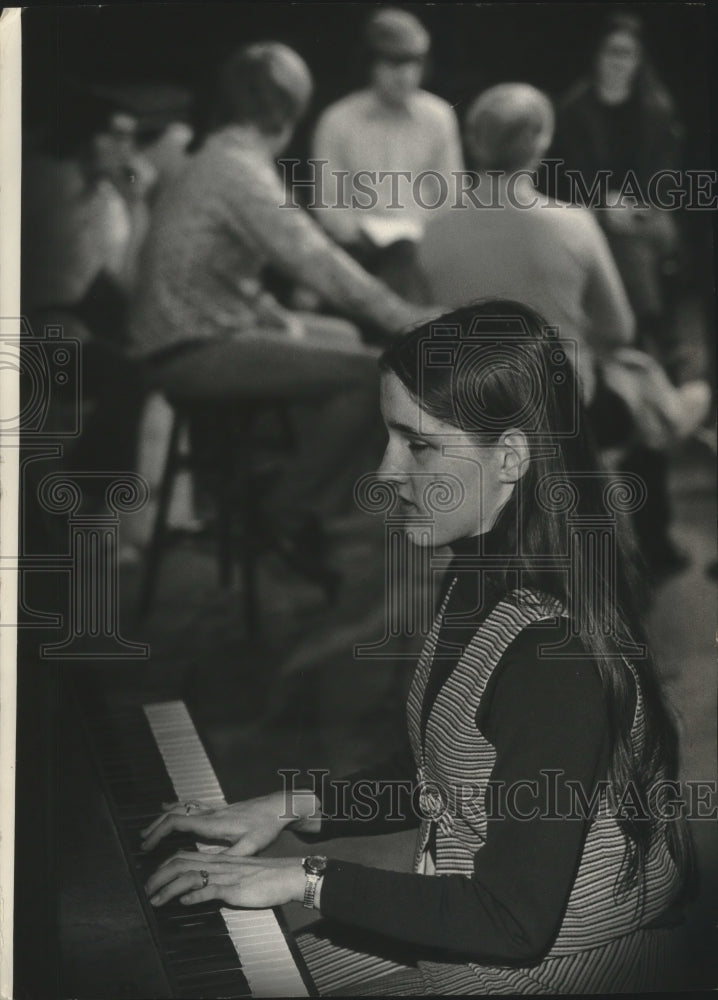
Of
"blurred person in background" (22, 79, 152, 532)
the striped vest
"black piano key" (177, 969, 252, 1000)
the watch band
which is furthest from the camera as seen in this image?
"blurred person in background" (22, 79, 152, 532)

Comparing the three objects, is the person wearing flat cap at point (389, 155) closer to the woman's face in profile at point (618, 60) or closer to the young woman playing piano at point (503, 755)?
the young woman playing piano at point (503, 755)

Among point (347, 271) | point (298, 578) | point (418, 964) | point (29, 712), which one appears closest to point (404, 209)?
point (347, 271)

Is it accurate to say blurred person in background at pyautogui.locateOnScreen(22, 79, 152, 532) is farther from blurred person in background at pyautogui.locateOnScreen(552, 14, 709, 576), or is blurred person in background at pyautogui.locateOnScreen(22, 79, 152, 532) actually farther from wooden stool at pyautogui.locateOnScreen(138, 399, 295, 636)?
blurred person in background at pyautogui.locateOnScreen(552, 14, 709, 576)

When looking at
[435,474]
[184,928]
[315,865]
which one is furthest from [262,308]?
[184,928]

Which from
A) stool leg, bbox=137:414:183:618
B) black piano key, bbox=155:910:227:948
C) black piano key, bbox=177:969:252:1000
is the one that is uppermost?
stool leg, bbox=137:414:183:618

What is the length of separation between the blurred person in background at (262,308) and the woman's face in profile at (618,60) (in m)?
0.72

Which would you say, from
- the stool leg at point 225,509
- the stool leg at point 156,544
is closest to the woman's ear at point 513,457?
the stool leg at point 225,509

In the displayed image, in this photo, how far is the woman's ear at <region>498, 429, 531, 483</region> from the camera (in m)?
2.75

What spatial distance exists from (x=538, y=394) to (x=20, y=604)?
1322mm

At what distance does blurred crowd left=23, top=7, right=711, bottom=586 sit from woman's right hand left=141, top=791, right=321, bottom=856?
534 mm

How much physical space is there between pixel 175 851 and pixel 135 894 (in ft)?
0.55

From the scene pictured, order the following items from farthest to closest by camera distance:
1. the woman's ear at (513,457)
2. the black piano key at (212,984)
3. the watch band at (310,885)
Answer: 1. the woman's ear at (513,457)
2. the watch band at (310,885)
3. the black piano key at (212,984)

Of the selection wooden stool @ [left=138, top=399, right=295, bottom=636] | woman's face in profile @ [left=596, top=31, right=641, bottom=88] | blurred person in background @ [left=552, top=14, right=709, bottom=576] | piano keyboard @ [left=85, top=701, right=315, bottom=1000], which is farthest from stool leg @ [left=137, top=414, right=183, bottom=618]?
woman's face in profile @ [left=596, top=31, right=641, bottom=88]

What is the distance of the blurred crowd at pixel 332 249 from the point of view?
2.93 meters
